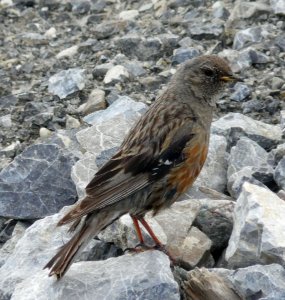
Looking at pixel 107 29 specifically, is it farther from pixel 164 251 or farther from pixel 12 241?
pixel 164 251

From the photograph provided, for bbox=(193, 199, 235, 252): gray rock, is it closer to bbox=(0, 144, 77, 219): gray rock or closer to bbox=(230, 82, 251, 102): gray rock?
bbox=(0, 144, 77, 219): gray rock

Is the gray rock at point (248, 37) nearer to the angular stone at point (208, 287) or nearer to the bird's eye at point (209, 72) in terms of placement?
the bird's eye at point (209, 72)

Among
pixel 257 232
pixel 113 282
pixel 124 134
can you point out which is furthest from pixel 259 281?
pixel 124 134

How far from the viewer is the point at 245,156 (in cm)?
757

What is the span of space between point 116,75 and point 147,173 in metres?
3.68

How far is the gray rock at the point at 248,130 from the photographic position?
26.7 feet

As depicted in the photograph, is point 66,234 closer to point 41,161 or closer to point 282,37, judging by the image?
point 41,161

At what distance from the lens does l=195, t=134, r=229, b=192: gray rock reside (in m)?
7.57

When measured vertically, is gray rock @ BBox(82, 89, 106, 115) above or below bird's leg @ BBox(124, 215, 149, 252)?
below

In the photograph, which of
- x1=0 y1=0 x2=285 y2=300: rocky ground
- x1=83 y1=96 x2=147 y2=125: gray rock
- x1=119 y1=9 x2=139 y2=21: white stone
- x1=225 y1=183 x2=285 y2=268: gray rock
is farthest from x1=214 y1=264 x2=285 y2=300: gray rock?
x1=119 y1=9 x2=139 y2=21: white stone

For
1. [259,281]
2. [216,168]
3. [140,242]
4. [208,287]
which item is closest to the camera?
[259,281]

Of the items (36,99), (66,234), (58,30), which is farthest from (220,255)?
(58,30)

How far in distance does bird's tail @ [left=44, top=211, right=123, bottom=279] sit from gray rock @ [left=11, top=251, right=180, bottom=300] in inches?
4.9

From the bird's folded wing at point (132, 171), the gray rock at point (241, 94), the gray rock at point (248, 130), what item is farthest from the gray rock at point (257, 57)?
the bird's folded wing at point (132, 171)
